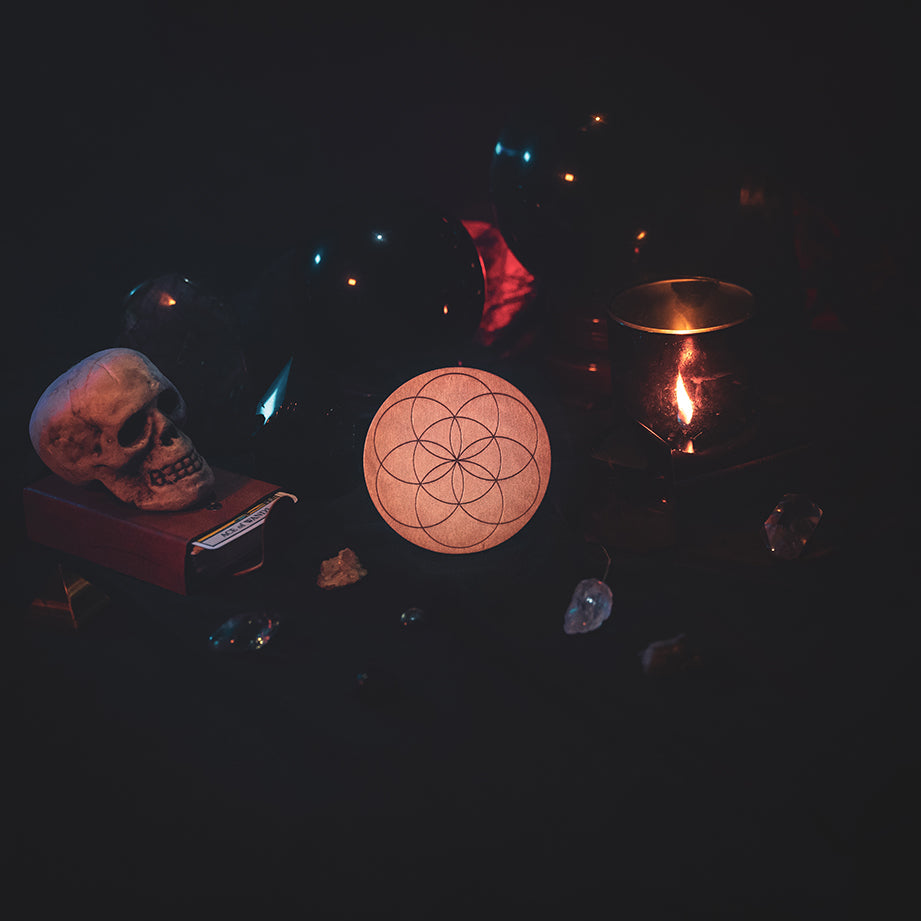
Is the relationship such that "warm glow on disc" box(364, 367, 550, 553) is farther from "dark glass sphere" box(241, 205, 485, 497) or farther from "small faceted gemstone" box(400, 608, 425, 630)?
"dark glass sphere" box(241, 205, 485, 497)

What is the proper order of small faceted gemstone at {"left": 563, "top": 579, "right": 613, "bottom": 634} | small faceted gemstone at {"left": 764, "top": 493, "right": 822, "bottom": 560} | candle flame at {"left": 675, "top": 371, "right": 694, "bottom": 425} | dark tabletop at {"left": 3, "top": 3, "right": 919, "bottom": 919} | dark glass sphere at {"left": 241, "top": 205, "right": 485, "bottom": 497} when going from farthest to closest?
dark glass sphere at {"left": 241, "top": 205, "right": 485, "bottom": 497} < candle flame at {"left": 675, "top": 371, "right": 694, "bottom": 425} < small faceted gemstone at {"left": 764, "top": 493, "right": 822, "bottom": 560} < small faceted gemstone at {"left": 563, "top": 579, "right": 613, "bottom": 634} < dark tabletop at {"left": 3, "top": 3, "right": 919, "bottom": 919}

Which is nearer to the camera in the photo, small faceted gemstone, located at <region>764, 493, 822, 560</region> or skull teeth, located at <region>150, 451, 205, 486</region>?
small faceted gemstone, located at <region>764, 493, 822, 560</region>

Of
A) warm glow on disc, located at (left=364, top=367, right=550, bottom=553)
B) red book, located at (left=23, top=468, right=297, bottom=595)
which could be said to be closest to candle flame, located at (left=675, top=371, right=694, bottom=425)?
warm glow on disc, located at (left=364, top=367, right=550, bottom=553)

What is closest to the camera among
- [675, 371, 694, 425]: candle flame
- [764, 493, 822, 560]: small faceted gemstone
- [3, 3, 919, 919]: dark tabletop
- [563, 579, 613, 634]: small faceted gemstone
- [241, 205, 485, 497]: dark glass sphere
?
[3, 3, 919, 919]: dark tabletop

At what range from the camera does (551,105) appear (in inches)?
77.9

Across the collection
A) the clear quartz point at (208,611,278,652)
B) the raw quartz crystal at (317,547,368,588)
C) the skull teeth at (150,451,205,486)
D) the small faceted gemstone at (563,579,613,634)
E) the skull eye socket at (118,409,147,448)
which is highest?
the skull eye socket at (118,409,147,448)

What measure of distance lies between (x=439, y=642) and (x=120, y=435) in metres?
0.82

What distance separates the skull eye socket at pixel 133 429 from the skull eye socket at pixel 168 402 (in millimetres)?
82

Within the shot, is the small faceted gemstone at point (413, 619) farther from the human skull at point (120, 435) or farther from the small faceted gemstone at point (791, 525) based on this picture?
the small faceted gemstone at point (791, 525)

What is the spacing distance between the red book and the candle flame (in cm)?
91

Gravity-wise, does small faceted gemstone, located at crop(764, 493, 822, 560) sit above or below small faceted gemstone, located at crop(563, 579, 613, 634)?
above

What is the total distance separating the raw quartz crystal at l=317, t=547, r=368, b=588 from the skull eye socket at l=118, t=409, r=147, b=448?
0.50 meters

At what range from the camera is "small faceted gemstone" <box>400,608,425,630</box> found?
1520 millimetres

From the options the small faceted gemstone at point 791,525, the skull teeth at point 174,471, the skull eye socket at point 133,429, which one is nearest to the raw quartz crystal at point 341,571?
the skull teeth at point 174,471
